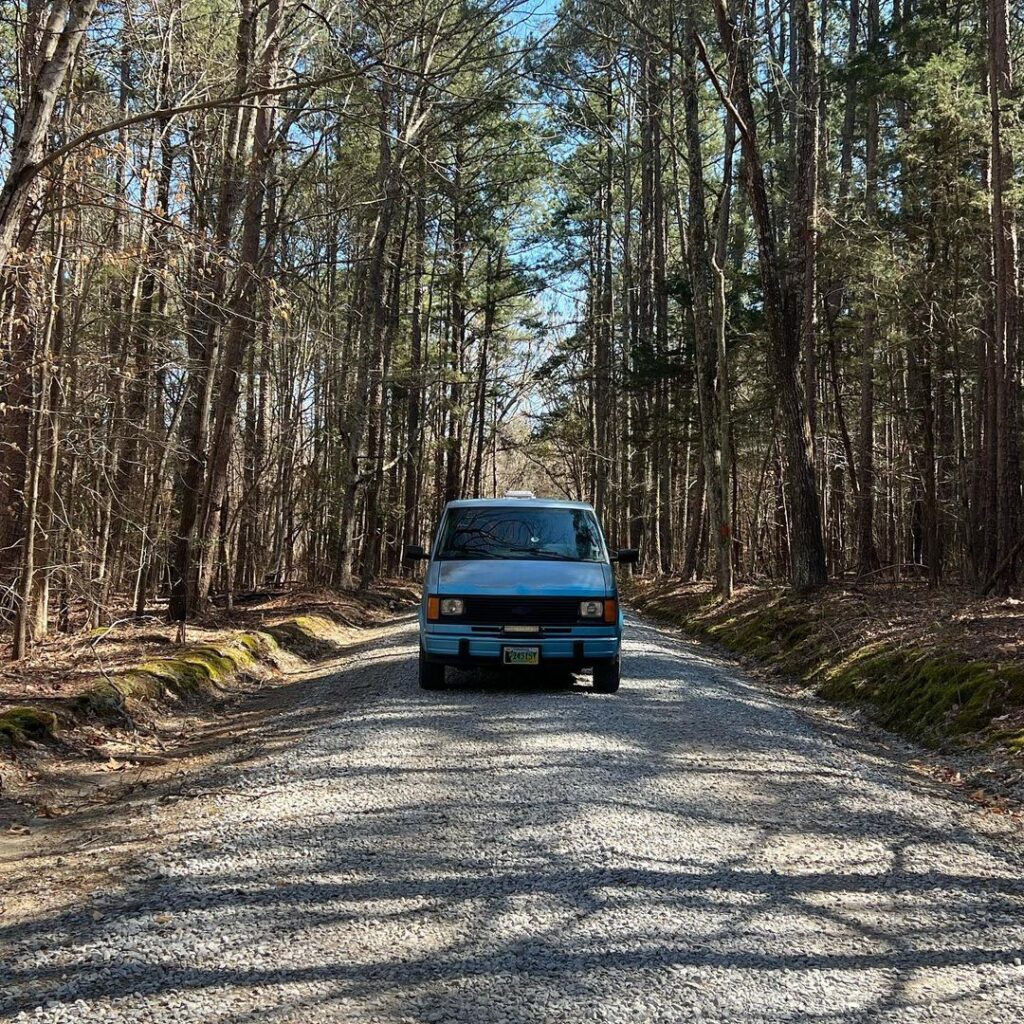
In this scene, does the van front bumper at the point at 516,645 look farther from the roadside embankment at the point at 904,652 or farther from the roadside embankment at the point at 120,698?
the roadside embankment at the point at 904,652

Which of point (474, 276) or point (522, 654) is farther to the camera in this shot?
point (474, 276)

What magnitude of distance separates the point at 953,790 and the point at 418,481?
3071 cm

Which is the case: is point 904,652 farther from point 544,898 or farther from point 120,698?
point 120,698

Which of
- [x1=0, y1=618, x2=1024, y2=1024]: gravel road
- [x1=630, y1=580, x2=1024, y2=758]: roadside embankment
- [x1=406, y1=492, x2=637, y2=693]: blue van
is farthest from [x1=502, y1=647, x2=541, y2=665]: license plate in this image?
[x1=630, y1=580, x2=1024, y2=758]: roadside embankment

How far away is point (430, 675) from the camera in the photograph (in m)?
9.75

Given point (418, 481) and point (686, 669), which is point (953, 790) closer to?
point (686, 669)

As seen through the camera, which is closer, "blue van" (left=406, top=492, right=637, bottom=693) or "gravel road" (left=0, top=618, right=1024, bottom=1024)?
"gravel road" (left=0, top=618, right=1024, bottom=1024)

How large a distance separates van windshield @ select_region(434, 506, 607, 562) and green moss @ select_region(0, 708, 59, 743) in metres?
4.24

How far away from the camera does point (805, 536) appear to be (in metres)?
16.5

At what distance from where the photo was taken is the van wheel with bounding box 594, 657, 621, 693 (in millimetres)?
9625

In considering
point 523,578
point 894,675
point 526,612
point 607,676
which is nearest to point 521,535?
point 523,578

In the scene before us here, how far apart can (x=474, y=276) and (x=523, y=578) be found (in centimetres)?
2869

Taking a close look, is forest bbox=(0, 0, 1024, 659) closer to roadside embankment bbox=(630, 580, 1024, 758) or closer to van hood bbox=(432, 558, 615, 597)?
roadside embankment bbox=(630, 580, 1024, 758)

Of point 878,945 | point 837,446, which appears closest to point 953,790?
point 878,945
